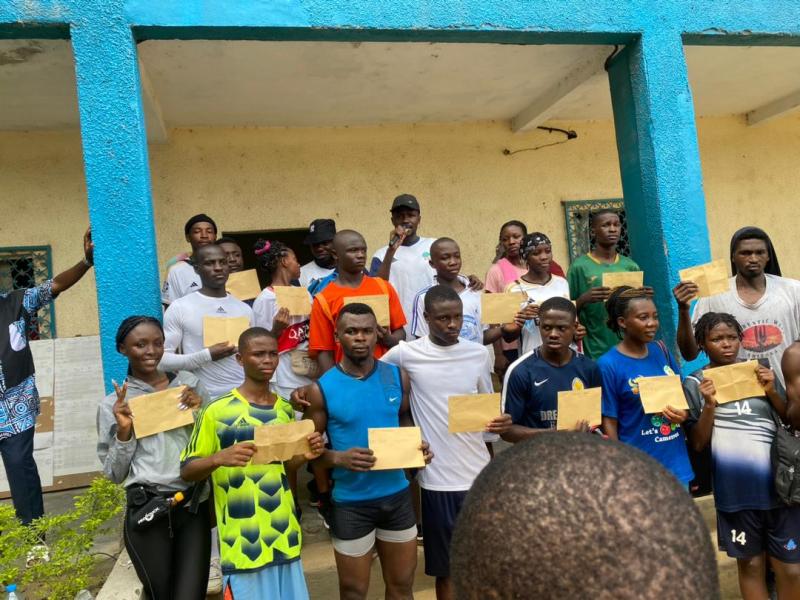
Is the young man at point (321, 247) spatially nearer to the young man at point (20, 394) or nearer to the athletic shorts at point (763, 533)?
the young man at point (20, 394)

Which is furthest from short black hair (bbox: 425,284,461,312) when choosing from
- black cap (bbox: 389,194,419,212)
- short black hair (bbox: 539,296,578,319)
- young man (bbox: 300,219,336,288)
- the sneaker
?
the sneaker

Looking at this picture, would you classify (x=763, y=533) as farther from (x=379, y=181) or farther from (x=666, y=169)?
(x=379, y=181)

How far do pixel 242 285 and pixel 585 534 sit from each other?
3.47 meters

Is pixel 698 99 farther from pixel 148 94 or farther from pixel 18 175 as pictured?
pixel 18 175

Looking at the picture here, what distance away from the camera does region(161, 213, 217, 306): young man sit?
172 inches

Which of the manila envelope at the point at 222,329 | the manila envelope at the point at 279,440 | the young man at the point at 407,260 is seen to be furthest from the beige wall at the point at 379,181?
the manila envelope at the point at 279,440

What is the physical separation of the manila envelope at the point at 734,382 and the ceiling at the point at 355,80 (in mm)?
3037

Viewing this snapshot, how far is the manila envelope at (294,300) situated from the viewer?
11.7 ft

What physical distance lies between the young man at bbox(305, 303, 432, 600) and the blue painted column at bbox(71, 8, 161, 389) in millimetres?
1430

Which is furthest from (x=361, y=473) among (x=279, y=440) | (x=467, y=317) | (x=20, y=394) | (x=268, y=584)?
(x=20, y=394)

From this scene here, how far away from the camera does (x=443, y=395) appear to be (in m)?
3.10

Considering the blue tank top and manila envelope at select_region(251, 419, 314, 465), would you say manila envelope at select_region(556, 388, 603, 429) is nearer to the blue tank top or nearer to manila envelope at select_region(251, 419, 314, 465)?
the blue tank top

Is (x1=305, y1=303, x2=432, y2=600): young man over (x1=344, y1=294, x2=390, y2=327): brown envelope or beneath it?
beneath

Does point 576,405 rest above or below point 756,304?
below
